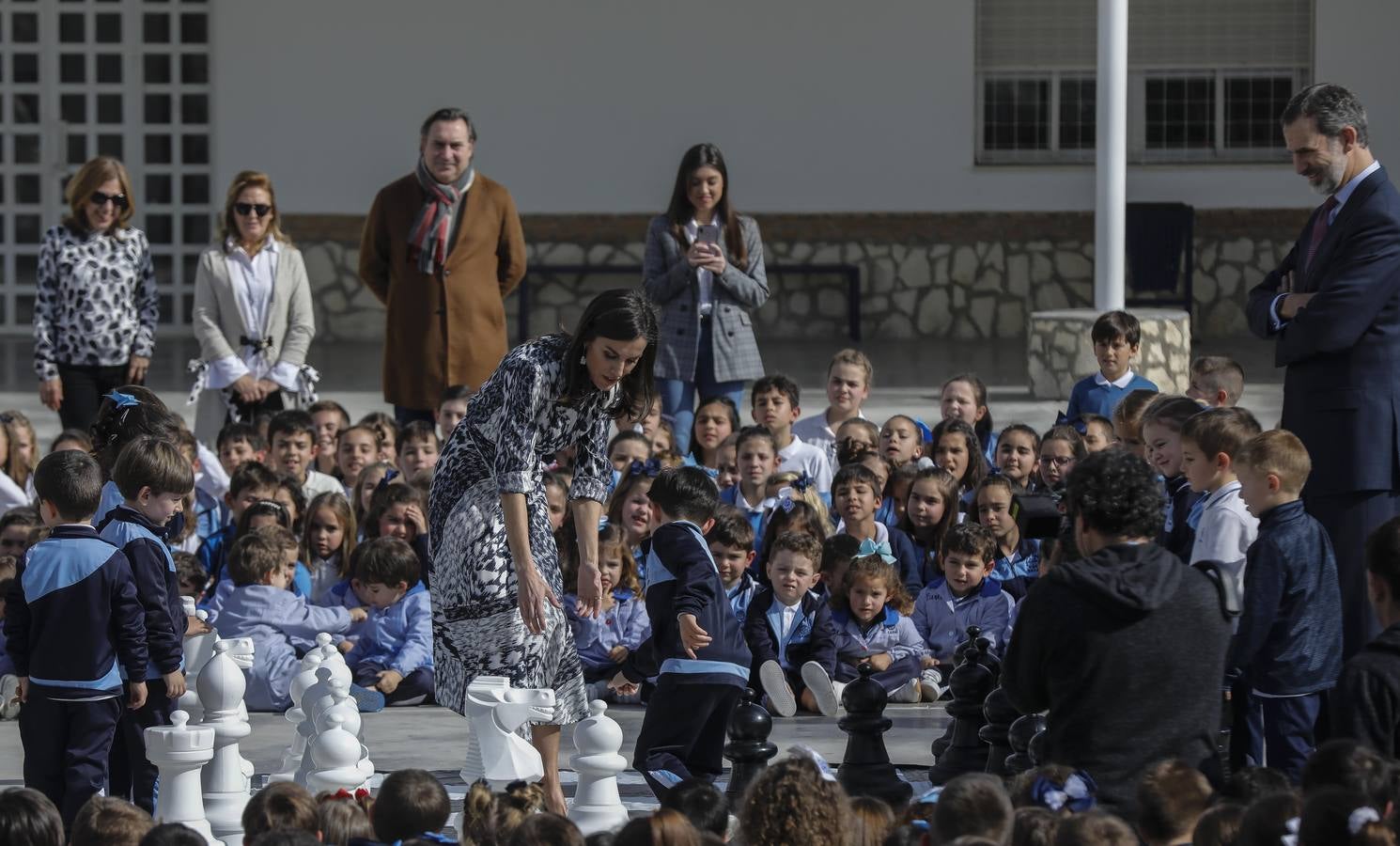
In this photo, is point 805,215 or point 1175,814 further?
point 805,215

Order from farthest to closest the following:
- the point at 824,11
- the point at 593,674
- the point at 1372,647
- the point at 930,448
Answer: the point at 824,11 → the point at 930,448 → the point at 593,674 → the point at 1372,647

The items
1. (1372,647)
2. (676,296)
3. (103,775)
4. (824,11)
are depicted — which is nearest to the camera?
(1372,647)

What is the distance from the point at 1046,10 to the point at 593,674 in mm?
9930

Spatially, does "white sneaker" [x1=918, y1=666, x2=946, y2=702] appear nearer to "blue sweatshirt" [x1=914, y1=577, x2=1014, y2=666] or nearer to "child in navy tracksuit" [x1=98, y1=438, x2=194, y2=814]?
"blue sweatshirt" [x1=914, y1=577, x2=1014, y2=666]

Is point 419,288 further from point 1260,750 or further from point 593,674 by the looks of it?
point 1260,750

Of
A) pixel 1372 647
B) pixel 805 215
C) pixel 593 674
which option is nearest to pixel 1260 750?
pixel 1372 647

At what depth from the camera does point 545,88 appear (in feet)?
49.6

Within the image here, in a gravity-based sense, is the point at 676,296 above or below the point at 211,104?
below

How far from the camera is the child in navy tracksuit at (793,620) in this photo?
6488mm

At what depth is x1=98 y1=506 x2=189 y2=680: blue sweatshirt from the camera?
4.88 m

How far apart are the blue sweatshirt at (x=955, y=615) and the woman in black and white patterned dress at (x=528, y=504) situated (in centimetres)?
199

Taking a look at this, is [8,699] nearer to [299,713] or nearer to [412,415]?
[299,713]

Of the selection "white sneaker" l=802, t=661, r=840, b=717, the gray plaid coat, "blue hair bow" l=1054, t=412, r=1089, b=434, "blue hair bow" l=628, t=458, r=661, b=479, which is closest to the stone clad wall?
the gray plaid coat

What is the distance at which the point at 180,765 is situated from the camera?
4.34m
